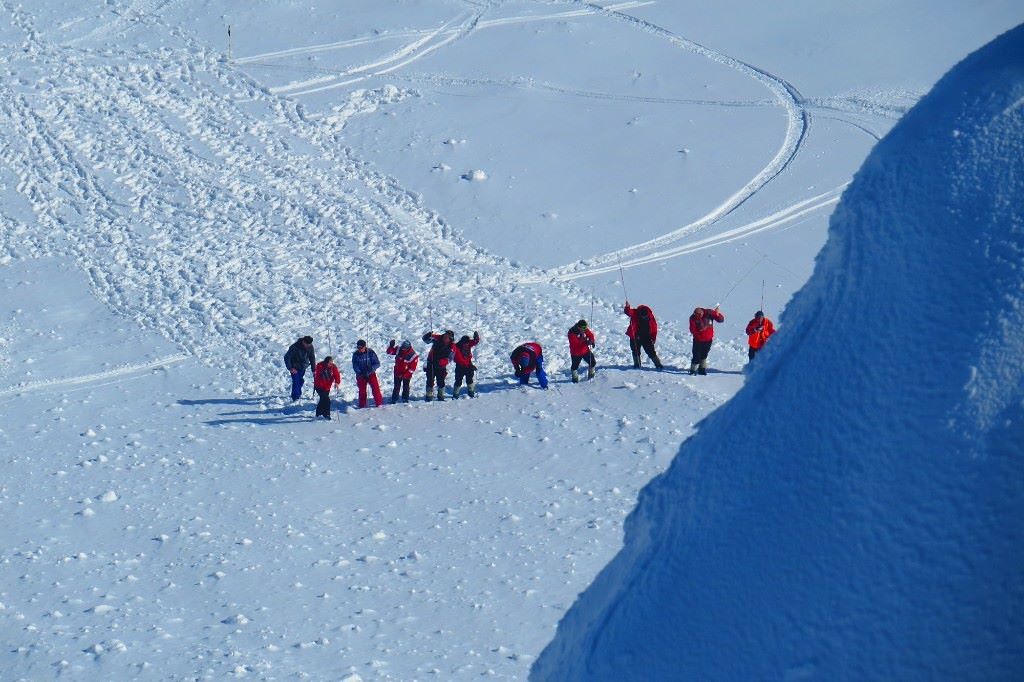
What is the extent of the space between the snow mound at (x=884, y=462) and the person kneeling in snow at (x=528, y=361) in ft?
37.7

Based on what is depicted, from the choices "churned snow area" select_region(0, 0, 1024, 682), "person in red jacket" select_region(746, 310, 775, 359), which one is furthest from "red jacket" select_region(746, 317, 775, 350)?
"churned snow area" select_region(0, 0, 1024, 682)

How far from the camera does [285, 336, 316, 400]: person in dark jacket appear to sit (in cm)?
1549

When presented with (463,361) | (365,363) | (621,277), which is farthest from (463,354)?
(621,277)

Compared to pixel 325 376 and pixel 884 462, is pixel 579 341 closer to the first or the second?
pixel 325 376

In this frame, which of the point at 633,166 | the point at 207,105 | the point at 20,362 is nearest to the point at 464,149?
the point at 633,166

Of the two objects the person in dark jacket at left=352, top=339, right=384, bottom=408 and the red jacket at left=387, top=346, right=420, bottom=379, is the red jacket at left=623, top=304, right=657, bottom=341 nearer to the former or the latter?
the red jacket at left=387, top=346, right=420, bottom=379

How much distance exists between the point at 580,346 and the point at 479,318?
2956mm

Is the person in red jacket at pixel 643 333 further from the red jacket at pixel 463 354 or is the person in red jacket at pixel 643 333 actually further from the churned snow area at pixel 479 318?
the red jacket at pixel 463 354

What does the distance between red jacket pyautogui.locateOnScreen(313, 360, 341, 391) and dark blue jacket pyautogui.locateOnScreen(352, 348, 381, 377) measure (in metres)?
0.42

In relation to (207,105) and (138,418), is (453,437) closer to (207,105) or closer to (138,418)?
(138,418)

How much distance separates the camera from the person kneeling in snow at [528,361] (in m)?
15.6

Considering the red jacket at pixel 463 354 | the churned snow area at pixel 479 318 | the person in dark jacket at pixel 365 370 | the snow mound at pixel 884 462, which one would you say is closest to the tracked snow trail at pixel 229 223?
the churned snow area at pixel 479 318

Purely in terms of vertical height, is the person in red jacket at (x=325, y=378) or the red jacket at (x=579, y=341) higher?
the red jacket at (x=579, y=341)

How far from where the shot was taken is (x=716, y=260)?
20.3 meters
